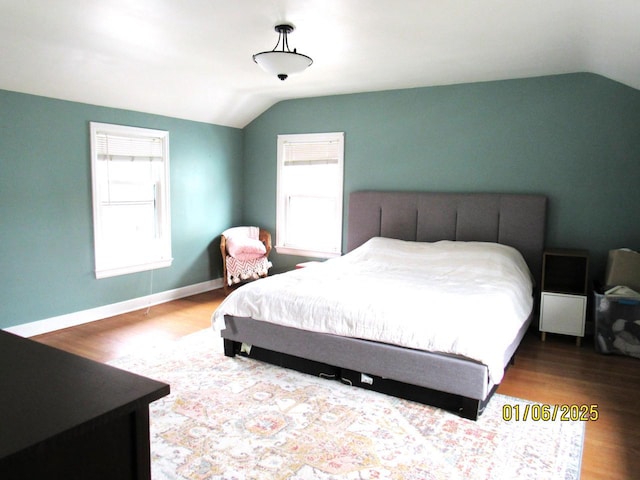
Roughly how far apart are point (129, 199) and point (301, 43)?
2504 mm

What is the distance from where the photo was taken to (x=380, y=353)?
284 centimetres

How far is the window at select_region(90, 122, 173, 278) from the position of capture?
175 inches

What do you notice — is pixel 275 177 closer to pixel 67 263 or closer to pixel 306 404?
pixel 67 263

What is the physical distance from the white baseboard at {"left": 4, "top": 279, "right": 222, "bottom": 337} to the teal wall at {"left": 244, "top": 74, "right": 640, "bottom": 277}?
85.6 inches

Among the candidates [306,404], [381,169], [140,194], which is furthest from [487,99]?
[140,194]

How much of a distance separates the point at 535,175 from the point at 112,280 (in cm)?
426

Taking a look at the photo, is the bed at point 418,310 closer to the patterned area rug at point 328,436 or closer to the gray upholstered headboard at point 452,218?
the gray upholstered headboard at point 452,218

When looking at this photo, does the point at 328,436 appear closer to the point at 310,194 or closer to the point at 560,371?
the point at 560,371

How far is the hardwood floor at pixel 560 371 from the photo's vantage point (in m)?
→ 2.38

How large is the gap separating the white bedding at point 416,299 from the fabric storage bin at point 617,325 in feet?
1.95

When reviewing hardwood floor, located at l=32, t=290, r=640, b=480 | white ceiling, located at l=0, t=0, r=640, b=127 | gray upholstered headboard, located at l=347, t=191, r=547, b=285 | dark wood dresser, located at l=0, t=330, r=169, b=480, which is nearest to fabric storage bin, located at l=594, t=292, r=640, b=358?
hardwood floor, located at l=32, t=290, r=640, b=480

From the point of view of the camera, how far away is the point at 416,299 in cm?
299
